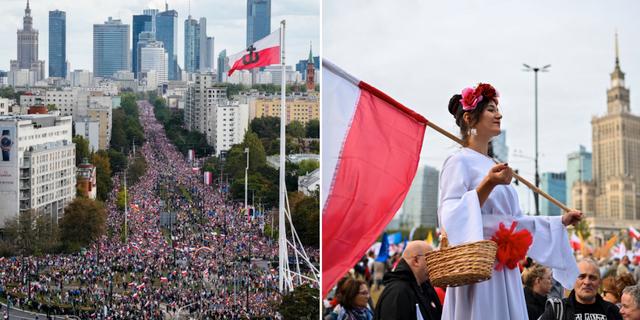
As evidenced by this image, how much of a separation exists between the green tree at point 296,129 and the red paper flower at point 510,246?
5485 mm

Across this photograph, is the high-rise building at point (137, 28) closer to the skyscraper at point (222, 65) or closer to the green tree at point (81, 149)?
the skyscraper at point (222, 65)

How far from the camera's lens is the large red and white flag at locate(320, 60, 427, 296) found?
580cm

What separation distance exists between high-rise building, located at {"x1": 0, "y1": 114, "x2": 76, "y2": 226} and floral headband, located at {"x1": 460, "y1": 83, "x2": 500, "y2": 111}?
4640 millimetres

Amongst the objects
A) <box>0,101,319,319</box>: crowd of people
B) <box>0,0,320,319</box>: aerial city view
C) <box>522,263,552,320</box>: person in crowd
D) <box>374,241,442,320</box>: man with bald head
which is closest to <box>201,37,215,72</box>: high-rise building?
<box>0,0,320,319</box>: aerial city view

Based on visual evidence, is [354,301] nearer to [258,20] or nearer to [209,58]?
[209,58]

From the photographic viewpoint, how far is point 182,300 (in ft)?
29.4

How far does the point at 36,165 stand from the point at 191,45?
71.9 inches

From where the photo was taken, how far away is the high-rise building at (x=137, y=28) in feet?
29.6

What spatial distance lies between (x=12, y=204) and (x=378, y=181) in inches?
147

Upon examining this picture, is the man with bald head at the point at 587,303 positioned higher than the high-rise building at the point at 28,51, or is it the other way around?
the high-rise building at the point at 28,51

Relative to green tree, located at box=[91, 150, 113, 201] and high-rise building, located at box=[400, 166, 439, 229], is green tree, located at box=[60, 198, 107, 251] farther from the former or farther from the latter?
high-rise building, located at box=[400, 166, 439, 229]

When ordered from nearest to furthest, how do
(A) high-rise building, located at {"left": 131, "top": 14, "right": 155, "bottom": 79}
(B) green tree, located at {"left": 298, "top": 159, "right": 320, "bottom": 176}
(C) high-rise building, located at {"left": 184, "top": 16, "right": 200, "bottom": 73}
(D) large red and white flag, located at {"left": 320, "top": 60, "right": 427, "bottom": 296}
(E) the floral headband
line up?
1. (E) the floral headband
2. (D) large red and white flag, located at {"left": 320, "top": 60, "right": 427, "bottom": 296}
3. (A) high-rise building, located at {"left": 131, "top": 14, "right": 155, "bottom": 79}
4. (C) high-rise building, located at {"left": 184, "top": 16, "right": 200, "bottom": 73}
5. (B) green tree, located at {"left": 298, "top": 159, "right": 320, "bottom": 176}

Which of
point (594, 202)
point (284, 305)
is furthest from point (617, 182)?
point (284, 305)

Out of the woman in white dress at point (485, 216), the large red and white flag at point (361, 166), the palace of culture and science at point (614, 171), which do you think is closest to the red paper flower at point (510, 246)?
the woman in white dress at point (485, 216)
